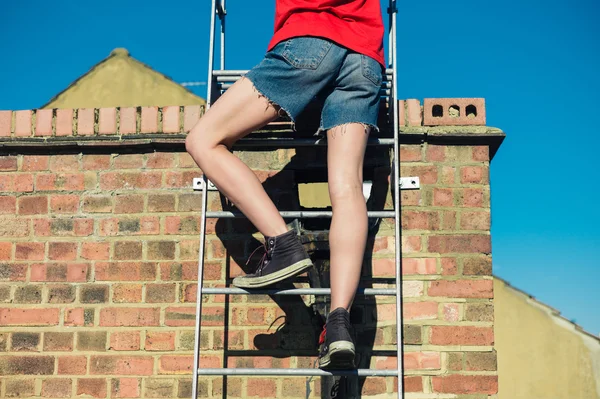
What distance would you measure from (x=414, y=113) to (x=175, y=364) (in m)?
1.61

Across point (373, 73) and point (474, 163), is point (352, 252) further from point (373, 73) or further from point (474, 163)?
point (474, 163)

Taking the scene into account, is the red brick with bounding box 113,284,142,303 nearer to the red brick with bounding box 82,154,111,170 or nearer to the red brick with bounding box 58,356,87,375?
the red brick with bounding box 58,356,87,375

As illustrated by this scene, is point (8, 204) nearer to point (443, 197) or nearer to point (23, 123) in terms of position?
point (23, 123)

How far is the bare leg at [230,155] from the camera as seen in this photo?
2.85m

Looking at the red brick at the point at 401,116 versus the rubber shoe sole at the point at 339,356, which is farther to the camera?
the red brick at the point at 401,116

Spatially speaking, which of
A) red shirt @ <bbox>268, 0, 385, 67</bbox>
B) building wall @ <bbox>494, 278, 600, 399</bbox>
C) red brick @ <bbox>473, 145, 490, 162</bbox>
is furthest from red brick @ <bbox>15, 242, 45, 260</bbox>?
building wall @ <bbox>494, 278, 600, 399</bbox>

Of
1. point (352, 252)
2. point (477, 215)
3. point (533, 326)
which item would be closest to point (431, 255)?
point (477, 215)

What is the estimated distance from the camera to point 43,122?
369 cm

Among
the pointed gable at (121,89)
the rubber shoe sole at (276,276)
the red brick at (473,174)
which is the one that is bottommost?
the rubber shoe sole at (276,276)

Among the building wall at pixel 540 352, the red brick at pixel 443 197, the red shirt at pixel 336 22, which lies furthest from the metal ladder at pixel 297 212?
the building wall at pixel 540 352

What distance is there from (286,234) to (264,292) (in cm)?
25

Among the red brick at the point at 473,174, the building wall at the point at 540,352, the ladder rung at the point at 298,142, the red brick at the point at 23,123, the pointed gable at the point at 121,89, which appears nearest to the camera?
the ladder rung at the point at 298,142

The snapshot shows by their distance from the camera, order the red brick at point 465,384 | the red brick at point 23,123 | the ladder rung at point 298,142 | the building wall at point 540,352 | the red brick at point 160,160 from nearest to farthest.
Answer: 1. the ladder rung at point 298,142
2. the red brick at point 465,384
3. the red brick at point 160,160
4. the red brick at point 23,123
5. the building wall at point 540,352

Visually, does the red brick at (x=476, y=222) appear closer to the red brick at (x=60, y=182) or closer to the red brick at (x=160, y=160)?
the red brick at (x=160, y=160)
